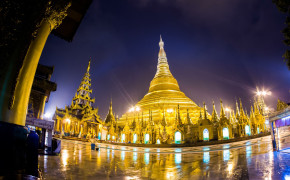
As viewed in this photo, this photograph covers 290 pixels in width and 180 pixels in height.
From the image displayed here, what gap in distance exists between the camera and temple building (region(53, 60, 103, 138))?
28141mm

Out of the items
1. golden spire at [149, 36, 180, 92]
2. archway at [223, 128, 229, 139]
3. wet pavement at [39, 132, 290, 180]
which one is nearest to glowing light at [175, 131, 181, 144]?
archway at [223, 128, 229, 139]

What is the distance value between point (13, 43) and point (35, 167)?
2.23 m

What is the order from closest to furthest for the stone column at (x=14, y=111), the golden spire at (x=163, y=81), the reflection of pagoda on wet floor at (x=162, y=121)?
the stone column at (x=14, y=111), the reflection of pagoda on wet floor at (x=162, y=121), the golden spire at (x=163, y=81)

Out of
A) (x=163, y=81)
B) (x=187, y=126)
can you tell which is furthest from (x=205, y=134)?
(x=163, y=81)

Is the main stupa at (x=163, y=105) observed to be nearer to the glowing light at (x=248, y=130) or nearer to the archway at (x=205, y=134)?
the archway at (x=205, y=134)

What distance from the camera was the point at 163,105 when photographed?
A: 2956cm

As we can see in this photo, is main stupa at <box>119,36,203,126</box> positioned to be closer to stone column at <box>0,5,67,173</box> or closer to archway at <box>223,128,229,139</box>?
archway at <box>223,128,229,139</box>

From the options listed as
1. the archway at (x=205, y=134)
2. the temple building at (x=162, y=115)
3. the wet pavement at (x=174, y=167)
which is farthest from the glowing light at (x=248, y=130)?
the wet pavement at (x=174, y=167)

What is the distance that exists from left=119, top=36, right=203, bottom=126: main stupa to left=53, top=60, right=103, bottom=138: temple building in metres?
5.33

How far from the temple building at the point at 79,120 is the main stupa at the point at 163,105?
17.5 feet

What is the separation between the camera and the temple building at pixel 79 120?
28141 millimetres

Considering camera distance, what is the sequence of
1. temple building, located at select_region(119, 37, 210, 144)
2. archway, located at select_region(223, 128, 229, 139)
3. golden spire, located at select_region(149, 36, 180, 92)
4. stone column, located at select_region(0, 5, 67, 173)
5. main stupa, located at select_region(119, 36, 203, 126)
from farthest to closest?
1. golden spire, located at select_region(149, 36, 180, 92)
2. main stupa, located at select_region(119, 36, 203, 126)
3. temple building, located at select_region(119, 37, 210, 144)
4. archway, located at select_region(223, 128, 229, 139)
5. stone column, located at select_region(0, 5, 67, 173)

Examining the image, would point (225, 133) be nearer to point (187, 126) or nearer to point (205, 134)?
point (205, 134)

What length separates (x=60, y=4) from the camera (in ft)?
11.8
